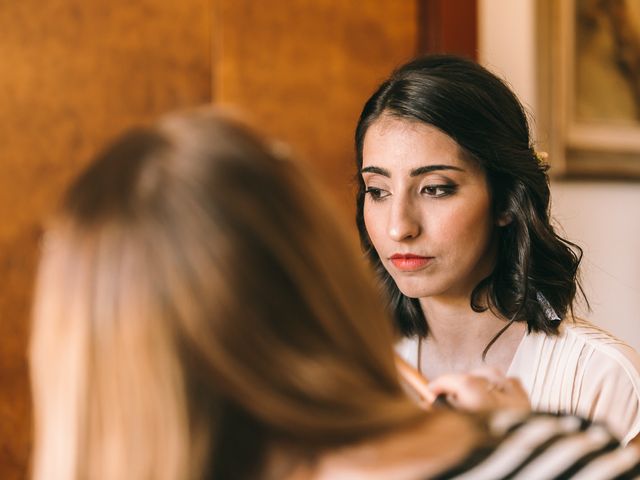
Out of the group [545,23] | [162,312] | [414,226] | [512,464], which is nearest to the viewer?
[162,312]

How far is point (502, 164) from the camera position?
1420 mm

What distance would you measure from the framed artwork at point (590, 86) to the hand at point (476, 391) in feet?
4.37

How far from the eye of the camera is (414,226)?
1362 millimetres

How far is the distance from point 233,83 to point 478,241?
2.35 ft

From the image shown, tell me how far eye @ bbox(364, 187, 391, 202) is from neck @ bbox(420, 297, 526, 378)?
0.64ft

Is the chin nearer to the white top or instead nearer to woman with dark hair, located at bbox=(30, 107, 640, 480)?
the white top

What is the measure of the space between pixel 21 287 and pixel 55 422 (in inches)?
46.6

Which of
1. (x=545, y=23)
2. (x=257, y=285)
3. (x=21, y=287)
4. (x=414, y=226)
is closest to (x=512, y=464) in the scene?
(x=257, y=285)

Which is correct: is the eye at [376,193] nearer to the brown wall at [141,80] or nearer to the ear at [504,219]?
the ear at [504,219]

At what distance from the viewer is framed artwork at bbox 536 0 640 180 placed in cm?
224

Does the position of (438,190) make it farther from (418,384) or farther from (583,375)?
(418,384)

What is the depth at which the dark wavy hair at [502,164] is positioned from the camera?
1400 millimetres

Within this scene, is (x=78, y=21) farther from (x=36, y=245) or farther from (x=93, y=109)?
(x=36, y=245)

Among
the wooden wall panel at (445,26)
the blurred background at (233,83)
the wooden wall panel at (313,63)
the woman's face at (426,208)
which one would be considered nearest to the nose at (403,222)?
the woman's face at (426,208)
